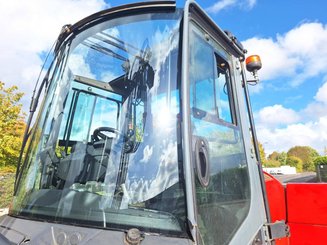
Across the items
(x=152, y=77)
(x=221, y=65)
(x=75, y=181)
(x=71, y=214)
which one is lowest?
(x=71, y=214)

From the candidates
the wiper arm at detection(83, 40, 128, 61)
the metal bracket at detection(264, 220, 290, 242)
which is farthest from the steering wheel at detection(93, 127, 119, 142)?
the metal bracket at detection(264, 220, 290, 242)

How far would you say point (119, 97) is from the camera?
2266 mm

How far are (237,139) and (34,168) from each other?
1417 mm

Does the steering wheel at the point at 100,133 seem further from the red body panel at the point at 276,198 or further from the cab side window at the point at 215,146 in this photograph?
the red body panel at the point at 276,198

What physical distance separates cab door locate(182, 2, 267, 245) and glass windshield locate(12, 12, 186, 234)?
0.30ft

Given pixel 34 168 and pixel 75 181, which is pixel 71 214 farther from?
pixel 34 168

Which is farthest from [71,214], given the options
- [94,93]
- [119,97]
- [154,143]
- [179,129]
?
[94,93]

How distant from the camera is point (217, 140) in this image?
1.90 meters

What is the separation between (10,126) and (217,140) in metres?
13.7

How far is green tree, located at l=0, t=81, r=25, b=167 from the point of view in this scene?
39.7 feet

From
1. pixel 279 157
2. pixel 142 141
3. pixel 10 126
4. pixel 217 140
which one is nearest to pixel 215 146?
pixel 217 140

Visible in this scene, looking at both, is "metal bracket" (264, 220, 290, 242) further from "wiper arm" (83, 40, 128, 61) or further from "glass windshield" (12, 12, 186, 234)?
"wiper arm" (83, 40, 128, 61)

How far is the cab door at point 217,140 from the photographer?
1600 mm

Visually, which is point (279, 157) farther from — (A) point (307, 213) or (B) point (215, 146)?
(B) point (215, 146)
